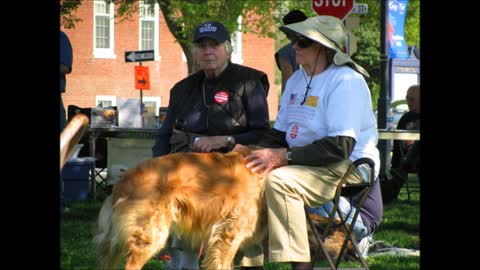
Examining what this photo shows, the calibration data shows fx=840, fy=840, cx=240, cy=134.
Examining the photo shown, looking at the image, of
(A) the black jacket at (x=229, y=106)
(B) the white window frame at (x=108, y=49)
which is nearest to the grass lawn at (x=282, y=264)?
(A) the black jacket at (x=229, y=106)

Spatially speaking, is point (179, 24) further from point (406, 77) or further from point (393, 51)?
point (406, 77)

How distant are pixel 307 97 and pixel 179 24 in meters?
20.6

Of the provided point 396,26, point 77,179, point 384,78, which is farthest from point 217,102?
point 396,26

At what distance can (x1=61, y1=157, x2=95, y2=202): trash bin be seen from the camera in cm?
1101

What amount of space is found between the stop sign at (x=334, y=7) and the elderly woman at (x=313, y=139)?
571 cm

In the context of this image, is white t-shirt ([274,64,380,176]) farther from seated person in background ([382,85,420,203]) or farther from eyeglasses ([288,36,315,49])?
seated person in background ([382,85,420,203])

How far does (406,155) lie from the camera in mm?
10883

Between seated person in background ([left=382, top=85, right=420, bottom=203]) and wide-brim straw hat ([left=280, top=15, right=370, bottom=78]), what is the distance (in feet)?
17.7

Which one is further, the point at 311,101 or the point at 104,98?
the point at 104,98

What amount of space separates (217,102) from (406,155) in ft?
17.8

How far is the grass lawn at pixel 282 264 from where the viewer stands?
6.64 metres

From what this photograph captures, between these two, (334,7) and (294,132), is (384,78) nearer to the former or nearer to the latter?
(334,7)
